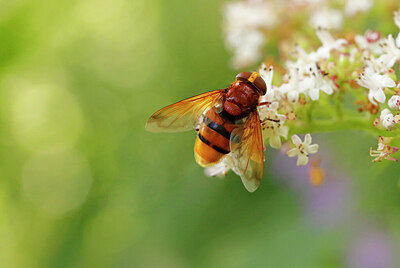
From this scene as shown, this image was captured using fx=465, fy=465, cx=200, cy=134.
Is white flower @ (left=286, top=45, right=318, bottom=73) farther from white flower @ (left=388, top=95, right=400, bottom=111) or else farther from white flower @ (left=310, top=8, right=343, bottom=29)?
white flower @ (left=310, top=8, right=343, bottom=29)

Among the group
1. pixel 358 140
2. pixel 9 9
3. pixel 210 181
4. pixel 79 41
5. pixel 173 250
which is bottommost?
pixel 173 250

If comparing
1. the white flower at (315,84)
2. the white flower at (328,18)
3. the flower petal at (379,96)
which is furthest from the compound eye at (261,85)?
the white flower at (328,18)

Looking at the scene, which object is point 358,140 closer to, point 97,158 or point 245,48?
point 245,48

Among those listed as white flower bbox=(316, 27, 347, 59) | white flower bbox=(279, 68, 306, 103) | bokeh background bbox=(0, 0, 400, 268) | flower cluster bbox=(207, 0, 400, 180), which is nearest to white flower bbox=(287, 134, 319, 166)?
flower cluster bbox=(207, 0, 400, 180)

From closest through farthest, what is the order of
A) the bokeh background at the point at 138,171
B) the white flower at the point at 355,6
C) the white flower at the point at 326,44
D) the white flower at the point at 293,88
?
1. the white flower at the point at 293,88
2. the white flower at the point at 326,44
3. the white flower at the point at 355,6
4. the bokeh background at the point at 138,171

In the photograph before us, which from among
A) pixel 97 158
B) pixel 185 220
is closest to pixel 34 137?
pixel 97 158

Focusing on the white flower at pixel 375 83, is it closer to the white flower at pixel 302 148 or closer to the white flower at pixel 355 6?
the white flower at pixel 302 148

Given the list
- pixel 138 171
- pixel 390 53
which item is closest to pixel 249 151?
pixel 390 53
